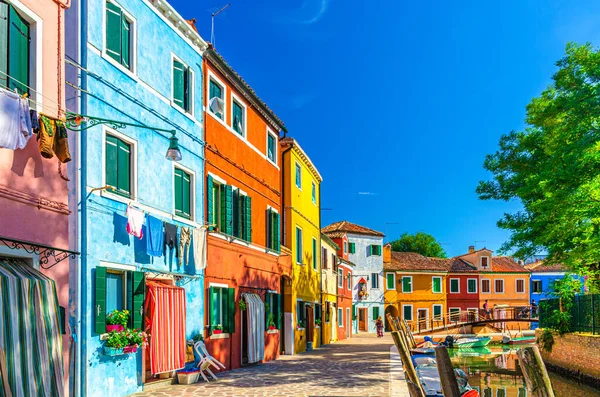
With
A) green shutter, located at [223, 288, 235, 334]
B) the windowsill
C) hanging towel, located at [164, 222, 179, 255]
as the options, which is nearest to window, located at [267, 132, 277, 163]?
green shutter, located at [223, 288, 235, 334]

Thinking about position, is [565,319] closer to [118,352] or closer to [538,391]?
[118,352]

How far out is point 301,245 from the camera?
1179 inches

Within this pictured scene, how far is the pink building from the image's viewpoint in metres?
9.50

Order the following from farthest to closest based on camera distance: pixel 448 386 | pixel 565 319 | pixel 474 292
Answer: pixel 474 292 < pixel 565 319 < pixel 448 386

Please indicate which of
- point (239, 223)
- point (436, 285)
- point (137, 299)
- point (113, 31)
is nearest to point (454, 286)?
point (436, 285)

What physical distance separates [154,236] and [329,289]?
25008mm

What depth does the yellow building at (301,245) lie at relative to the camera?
2728 centimetres

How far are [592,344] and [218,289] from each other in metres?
12.3

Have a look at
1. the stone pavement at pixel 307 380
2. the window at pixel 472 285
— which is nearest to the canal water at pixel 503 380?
the stone pavement at pixel 307 380

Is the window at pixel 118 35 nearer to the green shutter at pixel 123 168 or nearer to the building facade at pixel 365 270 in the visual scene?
the green shutter at pixel 123 168

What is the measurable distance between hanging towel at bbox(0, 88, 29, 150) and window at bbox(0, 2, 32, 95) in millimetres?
548

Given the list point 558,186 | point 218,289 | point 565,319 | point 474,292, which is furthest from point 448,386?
point 474,292

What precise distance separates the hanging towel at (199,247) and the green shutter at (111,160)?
12.6 feet

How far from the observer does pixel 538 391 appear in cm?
599
